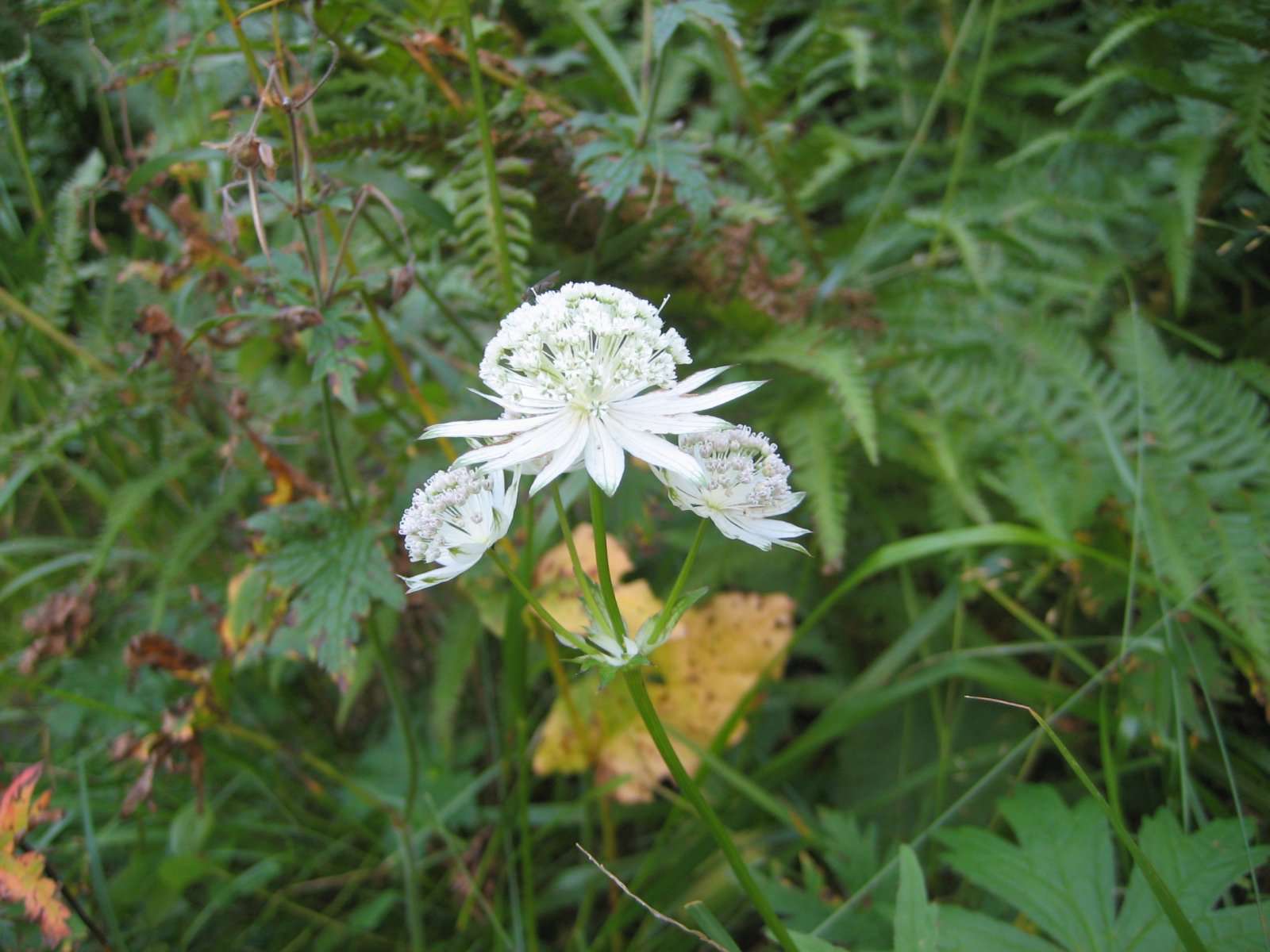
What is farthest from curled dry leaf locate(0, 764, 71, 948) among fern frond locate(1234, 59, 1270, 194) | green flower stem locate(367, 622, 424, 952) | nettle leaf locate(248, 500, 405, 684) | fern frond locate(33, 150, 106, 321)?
fern frond locate(1234, 59, 1270, 194)

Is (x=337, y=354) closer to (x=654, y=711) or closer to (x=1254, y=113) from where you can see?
(x=654, y=711)

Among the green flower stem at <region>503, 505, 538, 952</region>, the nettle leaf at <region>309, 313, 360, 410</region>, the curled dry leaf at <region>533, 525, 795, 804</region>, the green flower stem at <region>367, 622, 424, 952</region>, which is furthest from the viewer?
the curled dry leaf at <region>533, 525, 795, 804</region>

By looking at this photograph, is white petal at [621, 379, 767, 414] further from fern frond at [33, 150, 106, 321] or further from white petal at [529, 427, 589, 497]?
fern frond at [33, 150, 106, 321]

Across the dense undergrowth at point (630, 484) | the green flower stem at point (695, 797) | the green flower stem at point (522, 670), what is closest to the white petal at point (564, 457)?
the green flower stem at point (695, 797)

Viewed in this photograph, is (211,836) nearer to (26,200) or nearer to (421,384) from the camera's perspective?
(421,384)

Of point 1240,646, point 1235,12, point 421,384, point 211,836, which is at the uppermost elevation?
point 1235,12

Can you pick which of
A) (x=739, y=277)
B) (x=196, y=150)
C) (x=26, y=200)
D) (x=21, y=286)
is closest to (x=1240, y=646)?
(x=739, y=277)

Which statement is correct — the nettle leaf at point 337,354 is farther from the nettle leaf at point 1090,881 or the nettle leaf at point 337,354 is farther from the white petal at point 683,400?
the nettle leaf at point 1090,881
